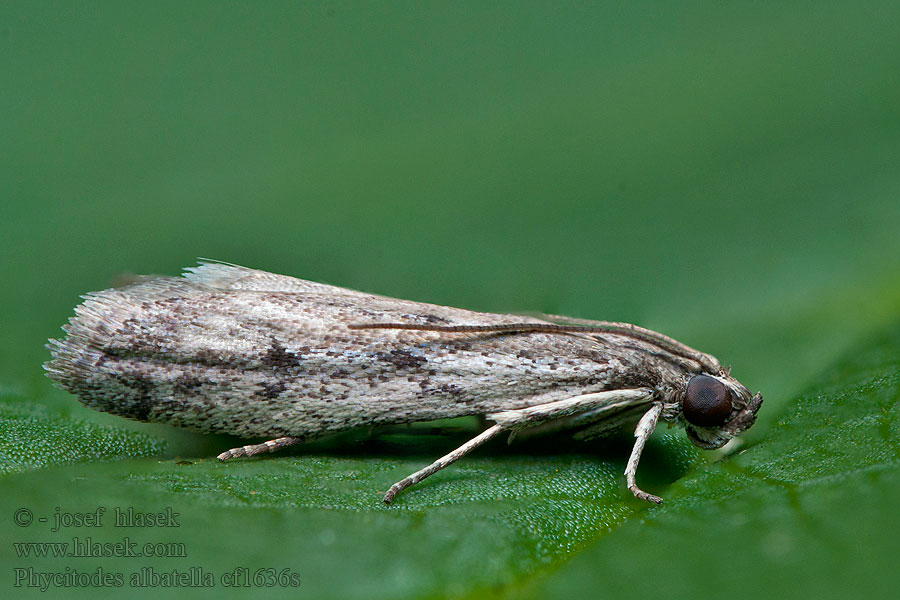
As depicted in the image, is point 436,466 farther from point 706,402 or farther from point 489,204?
point 489,204

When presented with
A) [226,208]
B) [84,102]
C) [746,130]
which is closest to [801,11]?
[746,130]

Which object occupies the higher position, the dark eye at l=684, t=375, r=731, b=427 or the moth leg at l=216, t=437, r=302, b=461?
the dark eye at l=684, t=375, r=731, b=427

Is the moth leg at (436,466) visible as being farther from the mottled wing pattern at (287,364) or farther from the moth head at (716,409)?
the moth head at (716,409)

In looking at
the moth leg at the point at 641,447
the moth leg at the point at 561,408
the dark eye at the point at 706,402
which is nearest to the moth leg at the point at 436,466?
the moth leg at the point at 561,408

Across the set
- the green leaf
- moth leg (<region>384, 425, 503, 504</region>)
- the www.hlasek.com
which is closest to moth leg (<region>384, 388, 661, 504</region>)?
moth leg (<region>384, 425, 503, 504</region>)

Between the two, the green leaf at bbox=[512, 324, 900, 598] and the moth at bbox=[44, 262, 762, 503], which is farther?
the moth at bbox=[44, 262, 762, 503]

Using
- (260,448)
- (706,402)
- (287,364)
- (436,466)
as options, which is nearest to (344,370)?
(287,364)

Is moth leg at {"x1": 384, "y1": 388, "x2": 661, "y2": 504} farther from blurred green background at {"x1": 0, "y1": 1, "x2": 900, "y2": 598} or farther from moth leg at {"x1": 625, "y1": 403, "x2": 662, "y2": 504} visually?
blurred green background at {"x1": 0, "y1": 1, "x2": 900, "y2": 598}
